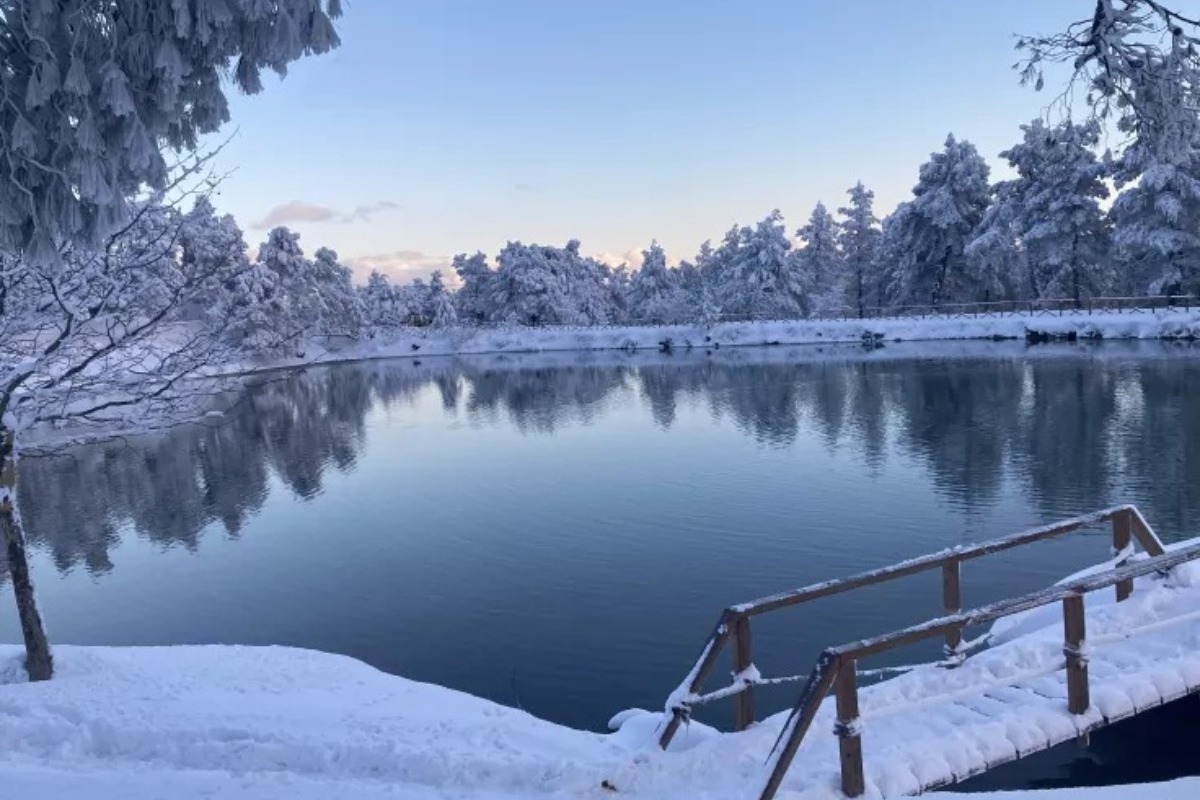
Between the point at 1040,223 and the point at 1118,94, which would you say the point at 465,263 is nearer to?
the point at 1040,223

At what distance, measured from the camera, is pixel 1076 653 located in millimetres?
7363

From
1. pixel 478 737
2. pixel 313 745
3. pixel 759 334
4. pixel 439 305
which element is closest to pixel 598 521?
pixel 478 737

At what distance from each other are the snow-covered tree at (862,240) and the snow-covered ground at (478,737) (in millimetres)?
81611

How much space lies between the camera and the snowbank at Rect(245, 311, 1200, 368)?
58.5 metres

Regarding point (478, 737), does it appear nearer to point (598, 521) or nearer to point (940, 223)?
point (598, 521)

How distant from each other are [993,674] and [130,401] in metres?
10.6

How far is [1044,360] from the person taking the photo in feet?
165

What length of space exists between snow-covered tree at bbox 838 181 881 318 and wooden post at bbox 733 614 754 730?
82692 millimetres

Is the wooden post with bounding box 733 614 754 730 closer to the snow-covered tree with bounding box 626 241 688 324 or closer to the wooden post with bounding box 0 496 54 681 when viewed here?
the wooden post with bounding box 0 496 54 681

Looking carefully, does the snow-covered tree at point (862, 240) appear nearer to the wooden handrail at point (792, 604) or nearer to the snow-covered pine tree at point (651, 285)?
the snow-covered pine tree at point (651, 285)

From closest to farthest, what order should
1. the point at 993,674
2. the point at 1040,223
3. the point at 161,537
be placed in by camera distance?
the point at 993,674 < the point at 161,537 < the point at 1040,223

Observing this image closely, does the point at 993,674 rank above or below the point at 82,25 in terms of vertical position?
below

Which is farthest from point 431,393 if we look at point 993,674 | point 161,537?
point 993,674

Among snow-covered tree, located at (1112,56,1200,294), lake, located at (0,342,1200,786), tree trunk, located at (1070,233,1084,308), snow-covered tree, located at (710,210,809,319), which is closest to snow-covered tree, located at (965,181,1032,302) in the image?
tree trunk, located at (1070,233,1084,308)
